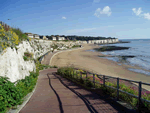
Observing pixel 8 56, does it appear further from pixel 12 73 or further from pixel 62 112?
pixel 62 112

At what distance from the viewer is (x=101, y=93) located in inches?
252

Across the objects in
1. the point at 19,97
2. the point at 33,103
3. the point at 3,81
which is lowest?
the point at 33,103

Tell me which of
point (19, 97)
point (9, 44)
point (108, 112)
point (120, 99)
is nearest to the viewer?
point (108, 112)

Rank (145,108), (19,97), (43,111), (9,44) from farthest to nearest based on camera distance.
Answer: (9,44) < (19,97) < (43,111) < (145,108)

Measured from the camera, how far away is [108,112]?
441 cm

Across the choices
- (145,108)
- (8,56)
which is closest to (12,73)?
(8,56)

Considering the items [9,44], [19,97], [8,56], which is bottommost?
[19,97]

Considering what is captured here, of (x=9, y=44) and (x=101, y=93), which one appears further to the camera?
(x=9, y=44)

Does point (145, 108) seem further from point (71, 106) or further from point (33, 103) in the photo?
point (33, 103)

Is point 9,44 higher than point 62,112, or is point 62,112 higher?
point 9,44

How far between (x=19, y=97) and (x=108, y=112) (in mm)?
3919

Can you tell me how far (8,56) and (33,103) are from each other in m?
2.93

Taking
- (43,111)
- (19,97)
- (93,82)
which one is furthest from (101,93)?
(19,97)

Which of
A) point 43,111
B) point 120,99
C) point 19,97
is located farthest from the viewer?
point 19,97
